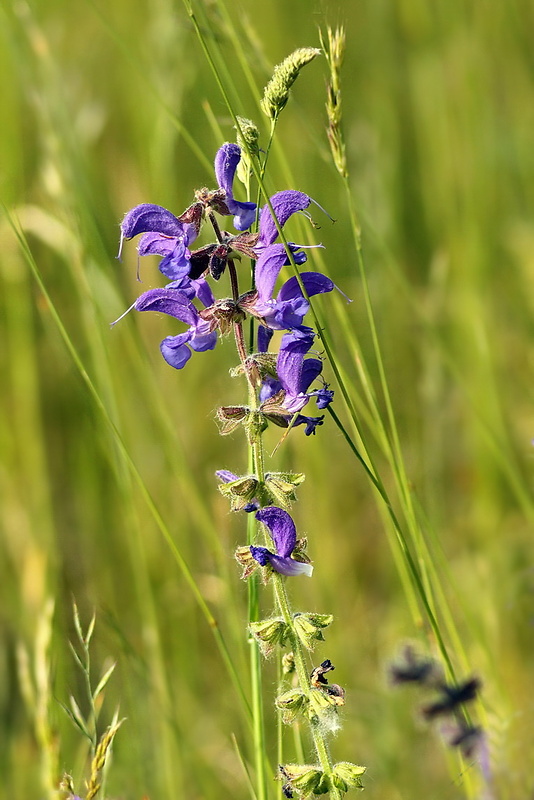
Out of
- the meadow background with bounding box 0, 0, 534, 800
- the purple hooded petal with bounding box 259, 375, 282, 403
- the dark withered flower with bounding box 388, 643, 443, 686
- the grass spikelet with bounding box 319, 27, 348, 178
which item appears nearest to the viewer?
the dark withered flower with bounding box 388, 643, 443, 686

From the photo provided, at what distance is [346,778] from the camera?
4.66 feet

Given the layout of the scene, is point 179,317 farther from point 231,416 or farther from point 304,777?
point 304,777

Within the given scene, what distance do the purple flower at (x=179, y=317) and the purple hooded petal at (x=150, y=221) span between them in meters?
0.10

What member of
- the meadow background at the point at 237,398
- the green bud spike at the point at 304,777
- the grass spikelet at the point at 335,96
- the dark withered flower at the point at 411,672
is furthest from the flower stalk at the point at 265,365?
the dark withered flower at the point at 411,672

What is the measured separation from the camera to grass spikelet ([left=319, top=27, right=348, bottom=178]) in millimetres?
1647

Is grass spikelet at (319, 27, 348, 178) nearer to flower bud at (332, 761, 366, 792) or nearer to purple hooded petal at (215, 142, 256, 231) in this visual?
purple hooded petal at (215, 142, 256, 231)

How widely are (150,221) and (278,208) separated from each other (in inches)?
8.6

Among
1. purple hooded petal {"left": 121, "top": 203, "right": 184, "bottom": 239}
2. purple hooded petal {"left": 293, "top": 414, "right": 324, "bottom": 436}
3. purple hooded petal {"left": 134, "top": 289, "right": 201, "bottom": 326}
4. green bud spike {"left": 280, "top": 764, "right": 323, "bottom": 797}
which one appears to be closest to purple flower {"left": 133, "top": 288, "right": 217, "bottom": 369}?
purple hooded petal {"left": 134, "top": 289, "right": 201, "bottom": 326}

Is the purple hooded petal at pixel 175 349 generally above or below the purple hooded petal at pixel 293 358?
above

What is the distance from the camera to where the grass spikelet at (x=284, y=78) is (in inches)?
56.4

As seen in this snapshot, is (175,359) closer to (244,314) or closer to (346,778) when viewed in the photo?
(244,314)

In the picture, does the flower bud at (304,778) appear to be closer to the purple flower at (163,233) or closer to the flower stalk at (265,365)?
the flower stalk at (265,365)

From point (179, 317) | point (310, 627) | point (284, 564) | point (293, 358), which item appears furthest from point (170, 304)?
point (310, 627)

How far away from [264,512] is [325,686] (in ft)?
1.02
